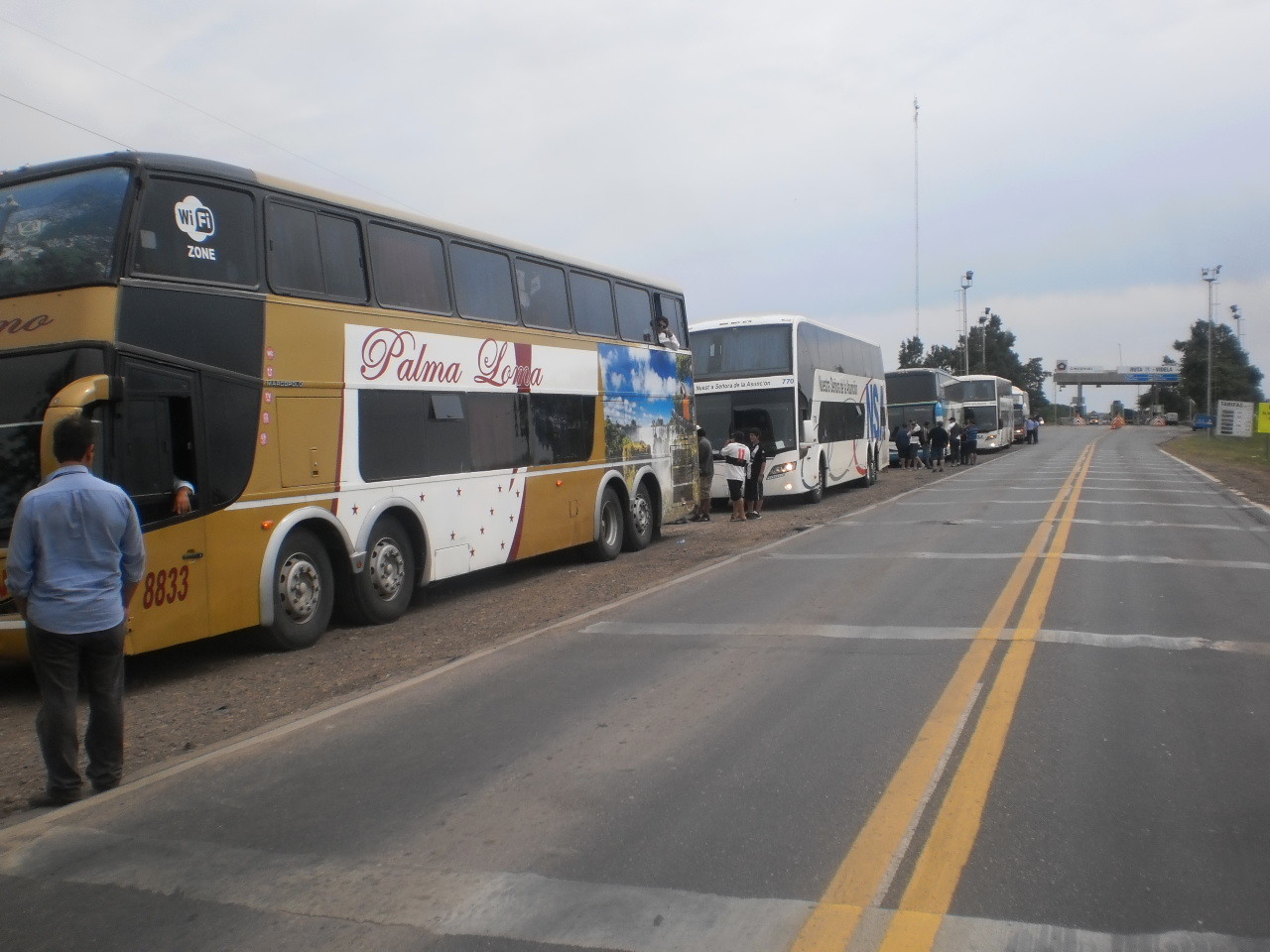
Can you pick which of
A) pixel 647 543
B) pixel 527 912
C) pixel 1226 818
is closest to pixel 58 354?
pixel 527 912

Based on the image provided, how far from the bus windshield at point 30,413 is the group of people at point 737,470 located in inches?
540

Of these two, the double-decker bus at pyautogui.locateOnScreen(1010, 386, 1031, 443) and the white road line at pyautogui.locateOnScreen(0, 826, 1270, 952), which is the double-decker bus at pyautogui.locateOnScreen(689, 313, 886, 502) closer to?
the white road line at pyautogui.locateOnScreen(0, 826, 1270, 952)

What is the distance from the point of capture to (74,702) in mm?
5637

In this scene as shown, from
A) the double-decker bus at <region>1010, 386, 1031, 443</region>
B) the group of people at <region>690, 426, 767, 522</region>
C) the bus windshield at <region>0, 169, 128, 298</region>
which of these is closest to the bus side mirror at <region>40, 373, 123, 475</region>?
the bus windshield at <region>0, 169, 128, 298</region>

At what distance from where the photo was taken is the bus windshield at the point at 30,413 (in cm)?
763

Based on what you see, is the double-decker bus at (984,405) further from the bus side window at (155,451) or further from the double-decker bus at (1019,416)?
the bus side window at (155,451)

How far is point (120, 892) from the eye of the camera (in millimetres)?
4352

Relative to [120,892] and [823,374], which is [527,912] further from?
[823,374]

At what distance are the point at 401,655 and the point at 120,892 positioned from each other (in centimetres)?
497

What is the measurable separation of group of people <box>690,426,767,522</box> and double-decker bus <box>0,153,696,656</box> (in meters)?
6.77

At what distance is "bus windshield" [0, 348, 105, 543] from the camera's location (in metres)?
7.63

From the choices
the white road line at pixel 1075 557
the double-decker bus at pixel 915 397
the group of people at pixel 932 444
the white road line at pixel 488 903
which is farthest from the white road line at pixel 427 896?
the double-decker bus at pixel 915 397

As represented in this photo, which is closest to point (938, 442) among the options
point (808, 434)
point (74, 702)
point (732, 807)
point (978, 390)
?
point (808, 434)

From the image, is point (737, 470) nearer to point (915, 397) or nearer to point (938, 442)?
point (938, 442)
